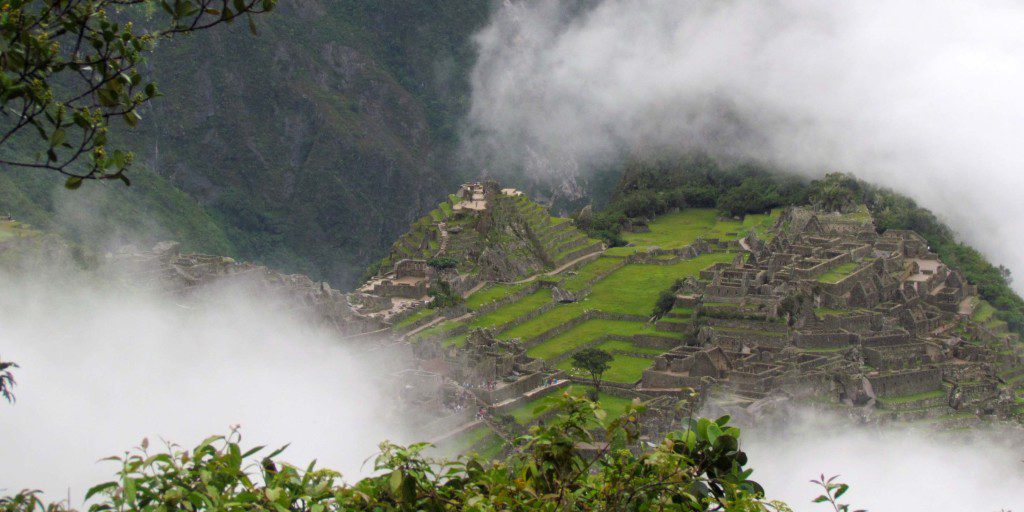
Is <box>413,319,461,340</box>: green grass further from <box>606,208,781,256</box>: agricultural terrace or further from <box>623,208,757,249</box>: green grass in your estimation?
<box>623,208,757,249</box>: green grass

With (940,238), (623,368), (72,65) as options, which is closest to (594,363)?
(623,368)

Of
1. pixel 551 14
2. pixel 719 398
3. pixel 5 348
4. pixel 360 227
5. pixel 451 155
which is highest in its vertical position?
pixel 551 14

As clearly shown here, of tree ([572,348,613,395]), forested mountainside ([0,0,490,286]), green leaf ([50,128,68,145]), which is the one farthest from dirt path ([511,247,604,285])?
green leaf ([50,128,68,145])

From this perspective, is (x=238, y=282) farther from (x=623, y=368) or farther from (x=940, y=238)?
(x=940, y=238)

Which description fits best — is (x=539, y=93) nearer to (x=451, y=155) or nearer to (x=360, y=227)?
(x=451, y=155)

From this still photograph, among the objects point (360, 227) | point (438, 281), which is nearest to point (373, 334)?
point (438, 281)
